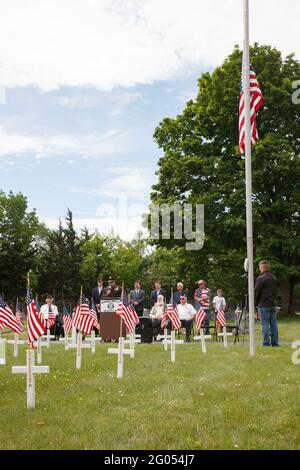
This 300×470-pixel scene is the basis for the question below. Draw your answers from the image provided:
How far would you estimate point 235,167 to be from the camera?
32.6 metres

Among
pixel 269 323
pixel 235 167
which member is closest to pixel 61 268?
A: pixel 235 167

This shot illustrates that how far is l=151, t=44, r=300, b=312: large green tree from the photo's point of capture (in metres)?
30.4

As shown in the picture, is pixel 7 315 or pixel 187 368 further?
pixel 7 315

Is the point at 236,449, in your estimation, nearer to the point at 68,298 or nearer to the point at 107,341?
the point at 107,341

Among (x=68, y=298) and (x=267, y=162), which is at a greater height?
(x=267, y=162)

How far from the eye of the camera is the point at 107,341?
61.9 ft

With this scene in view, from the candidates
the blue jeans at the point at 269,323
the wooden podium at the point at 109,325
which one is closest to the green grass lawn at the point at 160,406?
the blue jeans at the point at 269,323

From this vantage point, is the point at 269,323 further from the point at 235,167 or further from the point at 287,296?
the point at 287,296

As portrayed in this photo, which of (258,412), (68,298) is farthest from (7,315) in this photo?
(68,298)

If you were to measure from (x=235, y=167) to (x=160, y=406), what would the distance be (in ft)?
87.6

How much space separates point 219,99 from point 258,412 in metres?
28.5

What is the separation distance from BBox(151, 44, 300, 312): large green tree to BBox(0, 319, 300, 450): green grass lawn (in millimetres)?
19752

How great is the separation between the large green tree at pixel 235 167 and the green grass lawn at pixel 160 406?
64.8 ft

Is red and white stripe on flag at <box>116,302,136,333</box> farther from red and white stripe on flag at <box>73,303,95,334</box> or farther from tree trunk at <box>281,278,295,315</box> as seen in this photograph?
tree trunk at <box>281,278,295,315</box>
